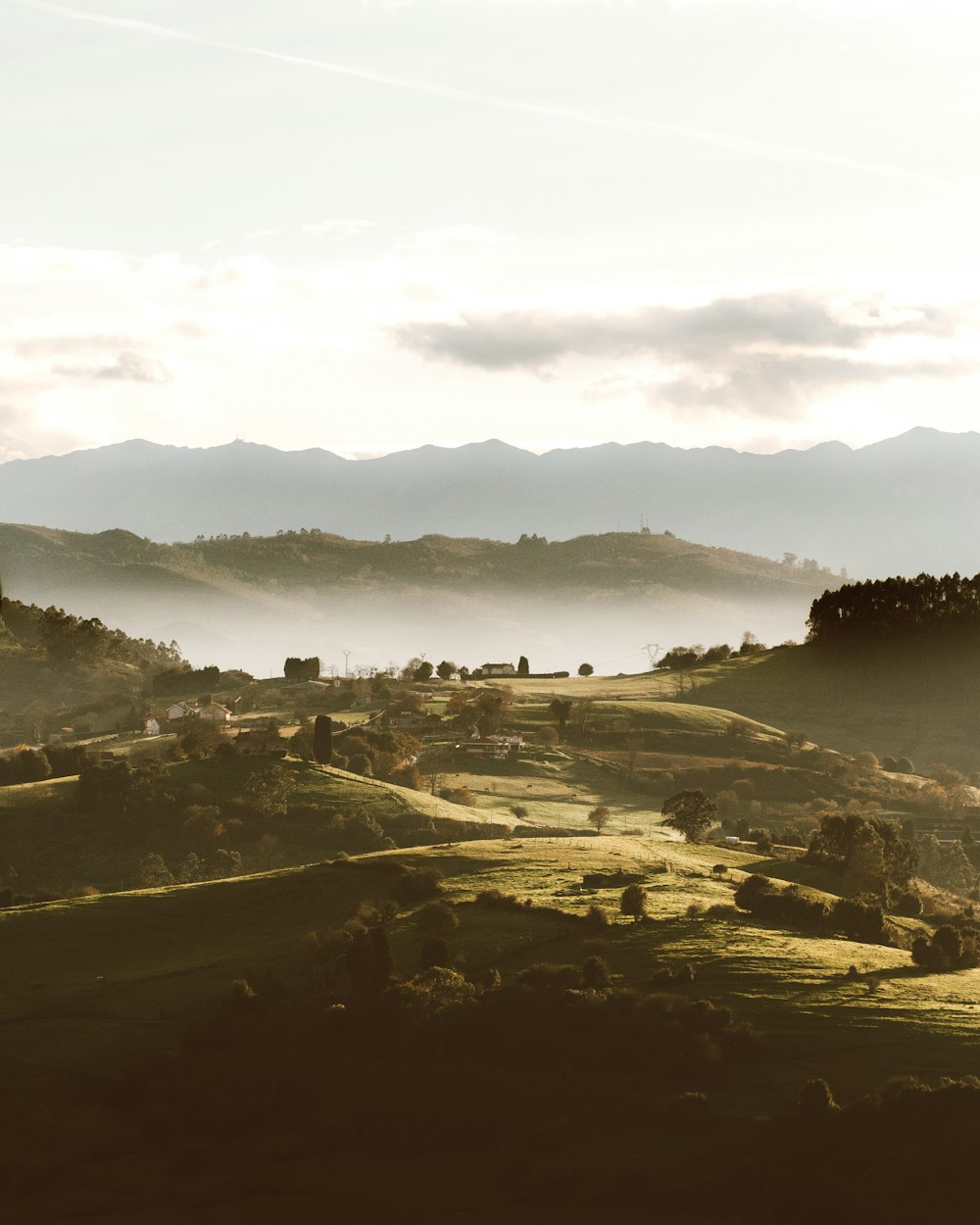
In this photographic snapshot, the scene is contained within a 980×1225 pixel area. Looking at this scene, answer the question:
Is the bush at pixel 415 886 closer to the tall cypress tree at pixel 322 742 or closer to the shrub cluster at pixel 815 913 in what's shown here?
the shrub cluster at pixel 815 913

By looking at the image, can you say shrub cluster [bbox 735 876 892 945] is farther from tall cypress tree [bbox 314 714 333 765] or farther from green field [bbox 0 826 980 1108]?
tall cypress tree [bbox 314 714 333 765]

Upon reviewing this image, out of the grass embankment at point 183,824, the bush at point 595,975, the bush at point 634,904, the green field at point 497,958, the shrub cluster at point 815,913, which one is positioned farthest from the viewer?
the grass embankment at point 183,824

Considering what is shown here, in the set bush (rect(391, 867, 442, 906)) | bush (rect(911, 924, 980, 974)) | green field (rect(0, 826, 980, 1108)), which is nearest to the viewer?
green field (rect(0, 826, 980, 1108))

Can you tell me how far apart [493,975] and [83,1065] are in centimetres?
2180

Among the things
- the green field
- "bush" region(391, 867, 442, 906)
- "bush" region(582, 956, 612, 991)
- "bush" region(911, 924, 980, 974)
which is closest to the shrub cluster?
the green field

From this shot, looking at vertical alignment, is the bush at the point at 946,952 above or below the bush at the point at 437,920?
below

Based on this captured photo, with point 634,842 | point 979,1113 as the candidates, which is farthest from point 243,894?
point 979,1113

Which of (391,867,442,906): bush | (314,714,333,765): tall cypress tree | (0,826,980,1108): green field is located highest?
(314,714,333,765): tall cypress tree

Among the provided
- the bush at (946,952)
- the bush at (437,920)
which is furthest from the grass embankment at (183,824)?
the bush at (946,952)

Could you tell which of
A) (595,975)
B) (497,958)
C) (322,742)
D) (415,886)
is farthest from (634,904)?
(322,742)

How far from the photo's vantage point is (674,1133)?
69.0 meters

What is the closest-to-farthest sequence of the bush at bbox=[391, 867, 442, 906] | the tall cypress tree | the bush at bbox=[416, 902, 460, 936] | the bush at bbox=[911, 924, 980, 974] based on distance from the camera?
1. the bush at bbox=[911, 924, 980, 974]
2. the bush at bbox=[416, 902, 460, 936]
3. the bush at bbox=[391, 867, 442, 906]
4. the tall cypress tree

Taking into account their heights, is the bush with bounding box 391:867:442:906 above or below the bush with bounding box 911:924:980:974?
above

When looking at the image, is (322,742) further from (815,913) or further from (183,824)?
(815,913)
